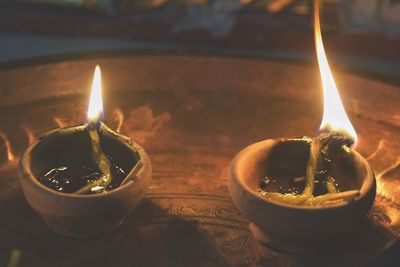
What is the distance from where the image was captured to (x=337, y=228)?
950 millimetres

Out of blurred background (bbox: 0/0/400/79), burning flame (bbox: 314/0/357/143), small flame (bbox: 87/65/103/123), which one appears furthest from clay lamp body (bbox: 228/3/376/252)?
blurred background (bbox: 0/0/400/79)

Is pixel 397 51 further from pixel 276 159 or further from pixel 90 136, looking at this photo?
pixel 90 136

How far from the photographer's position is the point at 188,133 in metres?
1.46

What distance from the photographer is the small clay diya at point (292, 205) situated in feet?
3.07

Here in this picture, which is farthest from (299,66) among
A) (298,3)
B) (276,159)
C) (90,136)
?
(298,3)

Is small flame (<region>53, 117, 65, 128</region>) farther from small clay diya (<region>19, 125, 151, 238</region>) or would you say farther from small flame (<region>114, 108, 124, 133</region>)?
small clay diya (<region>19, 125, 151, 238</region>)

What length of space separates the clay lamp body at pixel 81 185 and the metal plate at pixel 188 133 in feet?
0.23

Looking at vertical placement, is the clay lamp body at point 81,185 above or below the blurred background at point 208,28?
above

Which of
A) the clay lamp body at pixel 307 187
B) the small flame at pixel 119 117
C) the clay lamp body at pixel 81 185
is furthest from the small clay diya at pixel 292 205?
the small flame at pixel 119 117

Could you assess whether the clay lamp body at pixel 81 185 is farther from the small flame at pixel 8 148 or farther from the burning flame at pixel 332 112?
the burning flame at pixel 332 112

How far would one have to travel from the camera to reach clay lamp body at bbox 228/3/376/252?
0.94m

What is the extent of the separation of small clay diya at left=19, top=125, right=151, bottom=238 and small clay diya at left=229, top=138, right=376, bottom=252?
0.65 ft

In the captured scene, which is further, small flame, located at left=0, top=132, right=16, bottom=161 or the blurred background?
the blurred background

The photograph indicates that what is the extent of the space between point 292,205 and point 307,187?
11cm
